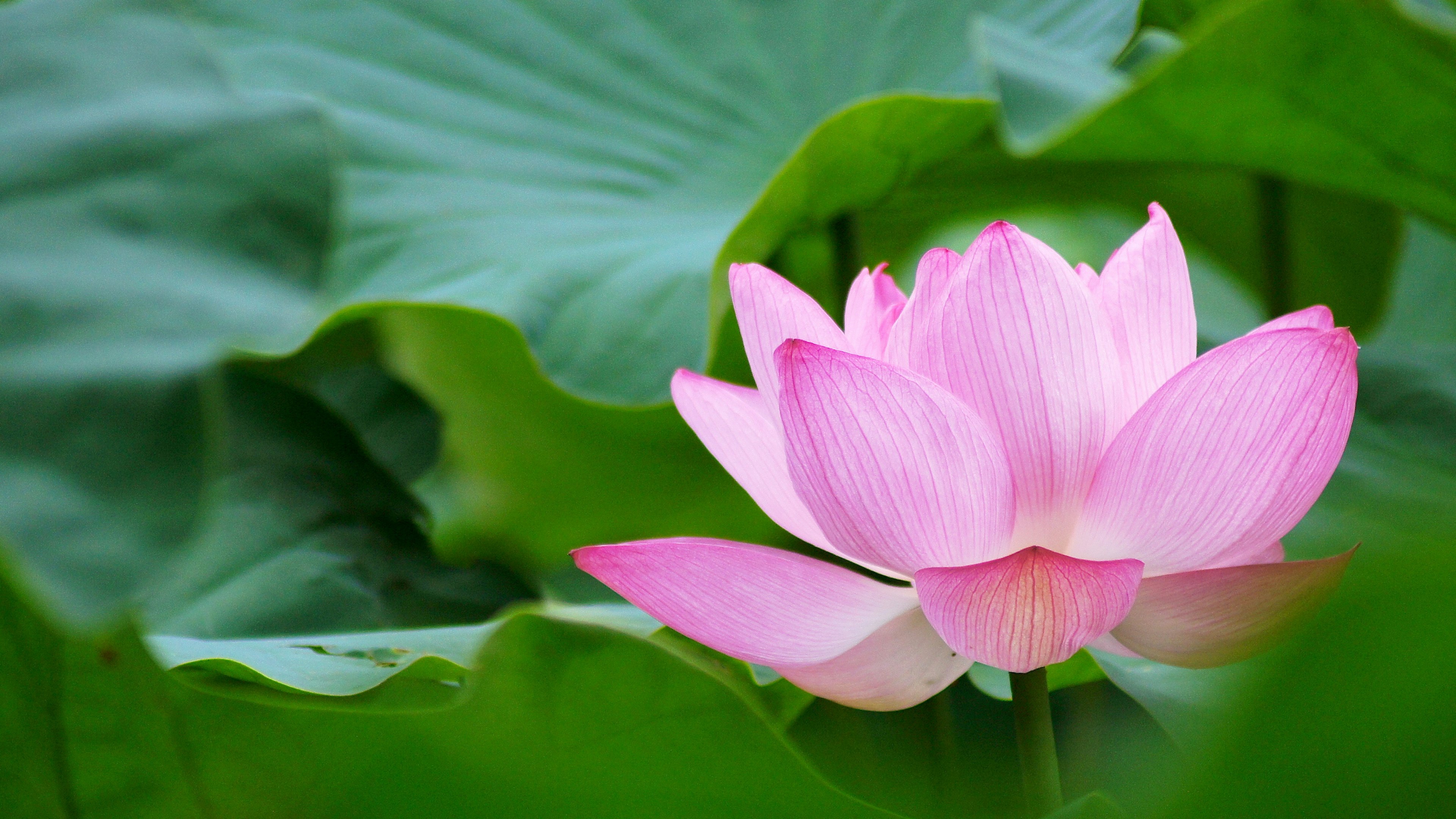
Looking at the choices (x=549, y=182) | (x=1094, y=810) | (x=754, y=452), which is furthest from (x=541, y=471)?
(x=1094, y=810)

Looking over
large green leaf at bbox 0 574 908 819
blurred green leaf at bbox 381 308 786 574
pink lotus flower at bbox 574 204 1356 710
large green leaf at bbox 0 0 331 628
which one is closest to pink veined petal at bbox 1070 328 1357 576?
pink lotus flower at bbox 574 204 1356 710

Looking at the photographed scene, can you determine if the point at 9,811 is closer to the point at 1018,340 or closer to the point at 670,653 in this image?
the point at 670,653

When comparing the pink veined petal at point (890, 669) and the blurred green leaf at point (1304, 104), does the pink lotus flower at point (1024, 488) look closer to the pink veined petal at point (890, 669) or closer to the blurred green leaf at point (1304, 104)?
the pink veined petal at point (890, 669)

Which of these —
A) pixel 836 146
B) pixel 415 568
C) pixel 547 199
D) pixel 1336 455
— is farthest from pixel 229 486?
pixel 1336 455

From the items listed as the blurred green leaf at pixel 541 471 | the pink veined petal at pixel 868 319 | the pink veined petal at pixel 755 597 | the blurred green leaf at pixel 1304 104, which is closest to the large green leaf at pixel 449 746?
the pink veined petal at pixel 755 597

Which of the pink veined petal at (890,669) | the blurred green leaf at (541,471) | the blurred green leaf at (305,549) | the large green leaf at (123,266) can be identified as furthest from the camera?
the blurred green leaf at (541,471)
